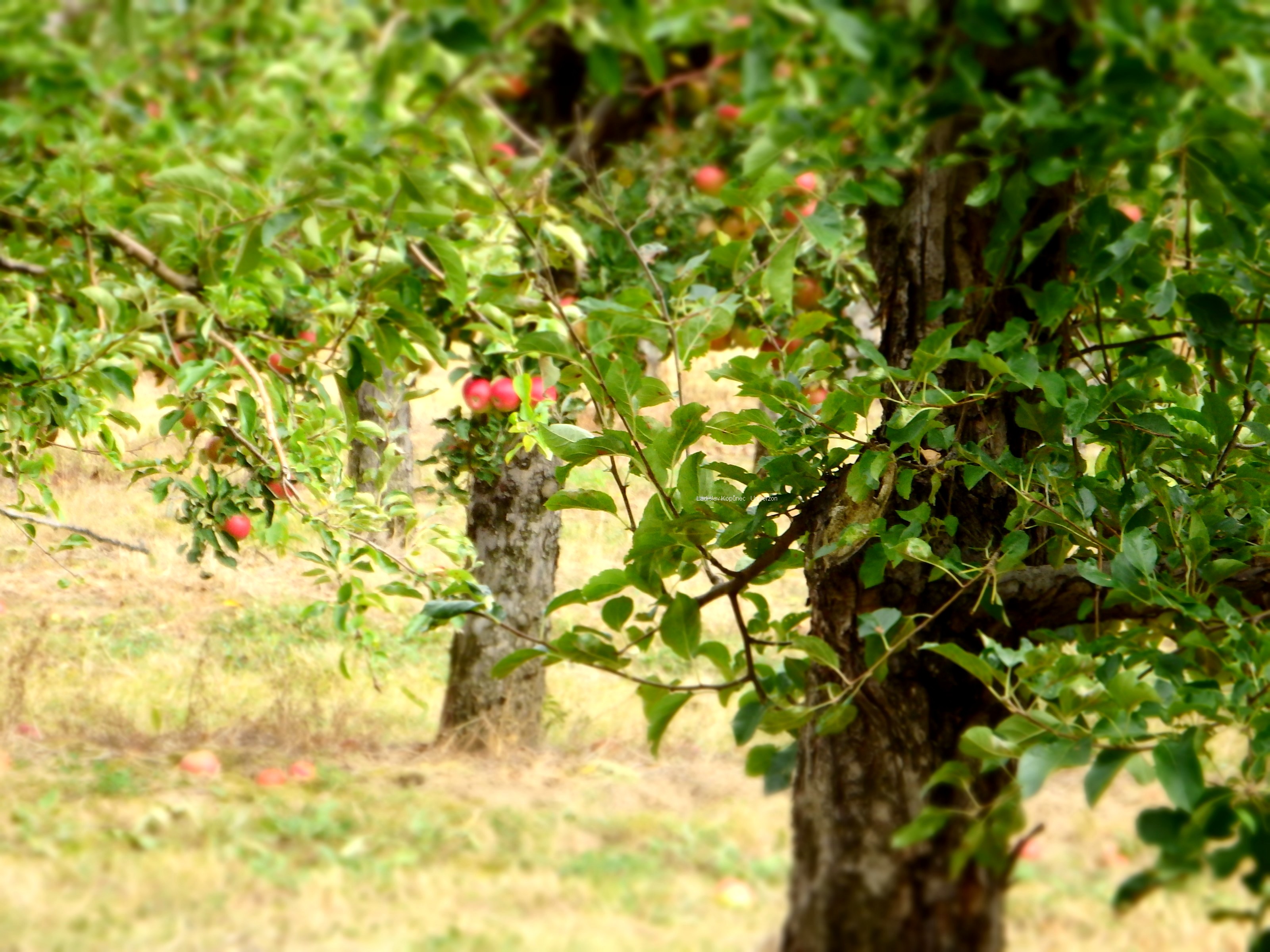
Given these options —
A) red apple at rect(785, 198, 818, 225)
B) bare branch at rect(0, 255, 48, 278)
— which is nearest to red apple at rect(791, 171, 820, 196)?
red apple at rect(785, 198, 818, 225)

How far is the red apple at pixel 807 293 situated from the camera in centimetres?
218

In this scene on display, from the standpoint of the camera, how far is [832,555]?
114 cm

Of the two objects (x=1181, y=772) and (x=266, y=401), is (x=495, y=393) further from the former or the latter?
(x=1181, y=772)

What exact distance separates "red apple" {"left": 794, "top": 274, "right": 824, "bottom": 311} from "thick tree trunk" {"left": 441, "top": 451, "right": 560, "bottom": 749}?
834mm

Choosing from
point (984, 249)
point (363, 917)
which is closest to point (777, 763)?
point (363, 917)

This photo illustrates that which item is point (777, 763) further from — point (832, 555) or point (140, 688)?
point (140, 688)

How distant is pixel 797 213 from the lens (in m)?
1.01

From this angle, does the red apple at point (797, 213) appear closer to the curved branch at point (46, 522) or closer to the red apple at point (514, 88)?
the red apple at point (514, 88)

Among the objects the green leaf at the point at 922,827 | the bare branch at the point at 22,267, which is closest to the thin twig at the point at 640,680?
the green leaf at the point at 922,827

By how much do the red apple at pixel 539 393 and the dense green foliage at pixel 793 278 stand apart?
25 cm

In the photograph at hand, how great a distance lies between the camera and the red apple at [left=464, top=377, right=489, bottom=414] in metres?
2.29

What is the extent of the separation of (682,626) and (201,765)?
3.98ft

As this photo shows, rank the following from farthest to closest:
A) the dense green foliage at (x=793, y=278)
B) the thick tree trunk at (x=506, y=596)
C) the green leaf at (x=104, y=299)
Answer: the thick tree trunk at (x=506, y=596)
the green leaf at (x=104, y=299)
the dense green foliage at (x=793, y=278)

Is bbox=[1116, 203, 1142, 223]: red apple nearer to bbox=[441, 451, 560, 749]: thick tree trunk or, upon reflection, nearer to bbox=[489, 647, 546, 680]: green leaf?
bbox=[489, 647, 546, 680]: green leaf
